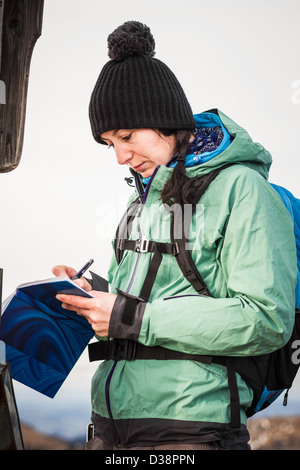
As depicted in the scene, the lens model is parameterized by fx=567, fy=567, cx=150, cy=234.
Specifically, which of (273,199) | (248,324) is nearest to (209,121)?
(273,199)

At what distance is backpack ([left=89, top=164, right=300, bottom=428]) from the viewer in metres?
1.46

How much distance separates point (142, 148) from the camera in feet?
5.60

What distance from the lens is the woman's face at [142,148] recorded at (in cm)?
170

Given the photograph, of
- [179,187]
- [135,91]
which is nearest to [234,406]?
[179,187]

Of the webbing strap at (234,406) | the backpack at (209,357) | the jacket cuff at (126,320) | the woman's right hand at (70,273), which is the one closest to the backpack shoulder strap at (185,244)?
the backpack at (209,357)

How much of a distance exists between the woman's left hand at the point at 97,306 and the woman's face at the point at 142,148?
0.45 meters

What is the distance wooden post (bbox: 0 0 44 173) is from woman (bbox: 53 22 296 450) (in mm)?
265

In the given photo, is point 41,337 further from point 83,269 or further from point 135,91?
point 135,91

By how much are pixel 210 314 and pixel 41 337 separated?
58cm

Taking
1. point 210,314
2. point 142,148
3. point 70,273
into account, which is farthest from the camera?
point 70,273

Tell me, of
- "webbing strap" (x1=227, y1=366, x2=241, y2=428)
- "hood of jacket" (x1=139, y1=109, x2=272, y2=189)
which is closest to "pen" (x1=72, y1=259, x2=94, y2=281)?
"hood of jacket" (x1=139, y1=109, x2=272, y2=189)

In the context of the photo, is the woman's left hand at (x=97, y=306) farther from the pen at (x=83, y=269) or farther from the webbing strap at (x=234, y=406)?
the webbing strap at (x=234, y=406)

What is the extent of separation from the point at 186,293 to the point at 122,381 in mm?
299
